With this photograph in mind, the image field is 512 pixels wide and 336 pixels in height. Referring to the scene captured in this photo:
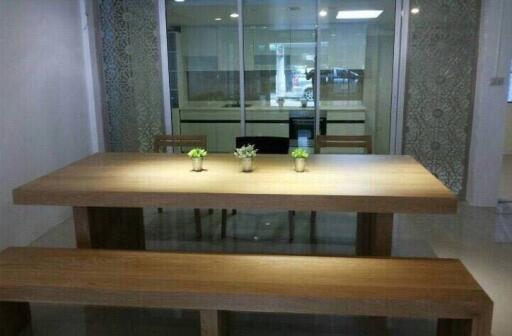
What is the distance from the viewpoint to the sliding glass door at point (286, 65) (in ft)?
14.8

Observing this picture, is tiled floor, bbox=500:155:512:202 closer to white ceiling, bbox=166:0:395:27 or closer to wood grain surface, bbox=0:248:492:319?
white ceiling, bbox=166:0:395:27

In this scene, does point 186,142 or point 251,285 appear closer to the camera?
point 251,285

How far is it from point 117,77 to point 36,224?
1.73 meters

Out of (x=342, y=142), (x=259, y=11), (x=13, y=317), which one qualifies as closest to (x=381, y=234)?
(x=342, y=142)

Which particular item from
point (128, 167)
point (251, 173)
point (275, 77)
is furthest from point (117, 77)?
point (251, 173)

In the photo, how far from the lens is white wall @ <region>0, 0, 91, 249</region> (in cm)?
320

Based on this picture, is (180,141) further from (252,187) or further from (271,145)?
(252,187)

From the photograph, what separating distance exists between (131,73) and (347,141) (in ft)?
7.71

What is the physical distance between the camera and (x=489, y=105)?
4.10m

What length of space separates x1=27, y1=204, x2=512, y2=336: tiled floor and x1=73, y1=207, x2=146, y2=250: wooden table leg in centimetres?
34

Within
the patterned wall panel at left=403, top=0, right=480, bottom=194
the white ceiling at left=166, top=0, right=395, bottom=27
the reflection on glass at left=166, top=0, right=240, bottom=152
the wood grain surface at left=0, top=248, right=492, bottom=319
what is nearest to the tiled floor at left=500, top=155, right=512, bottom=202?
the patterned wall panel at left=403, top=0, right=480, bottom=194

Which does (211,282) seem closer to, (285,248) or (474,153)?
(285,248)

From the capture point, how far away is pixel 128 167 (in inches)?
117

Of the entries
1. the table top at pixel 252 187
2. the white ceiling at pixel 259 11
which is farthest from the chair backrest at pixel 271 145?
the white ceiling at pixel 259 11
